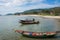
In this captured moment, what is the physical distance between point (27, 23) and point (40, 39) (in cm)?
1404

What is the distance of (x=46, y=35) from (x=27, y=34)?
1.39 m

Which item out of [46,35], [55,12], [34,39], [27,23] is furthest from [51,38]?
[55,12]

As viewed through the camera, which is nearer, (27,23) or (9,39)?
(9,39)

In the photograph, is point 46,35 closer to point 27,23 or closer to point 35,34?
point 35,34

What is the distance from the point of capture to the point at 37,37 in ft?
41.5

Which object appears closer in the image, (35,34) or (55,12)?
(35,34)

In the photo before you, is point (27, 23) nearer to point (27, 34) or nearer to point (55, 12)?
point (27, 34)

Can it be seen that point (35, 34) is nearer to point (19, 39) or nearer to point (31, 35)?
point (31, 35)

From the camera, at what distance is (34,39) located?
40.9ft

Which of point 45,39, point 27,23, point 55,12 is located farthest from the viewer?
point 55,12

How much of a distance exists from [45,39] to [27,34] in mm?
1387

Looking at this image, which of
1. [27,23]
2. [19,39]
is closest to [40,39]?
[19,39]

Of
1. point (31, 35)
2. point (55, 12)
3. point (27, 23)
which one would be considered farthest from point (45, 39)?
point (55, 12)

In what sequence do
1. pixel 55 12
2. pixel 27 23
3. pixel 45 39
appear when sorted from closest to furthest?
pixel 45 39, pixel 27 23, pixel 55 12
